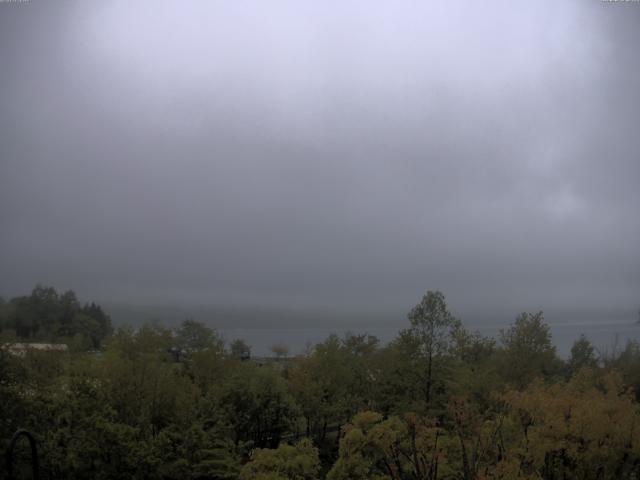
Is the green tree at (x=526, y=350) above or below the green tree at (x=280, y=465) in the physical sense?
above

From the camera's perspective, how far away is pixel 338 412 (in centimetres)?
3525

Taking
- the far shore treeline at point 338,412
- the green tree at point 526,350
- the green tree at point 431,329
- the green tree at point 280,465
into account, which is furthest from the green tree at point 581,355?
the green tree at point 280,465

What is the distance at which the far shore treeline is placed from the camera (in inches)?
794

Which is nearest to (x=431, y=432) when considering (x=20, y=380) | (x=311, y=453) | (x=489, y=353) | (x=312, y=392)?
(x=311, y=453)

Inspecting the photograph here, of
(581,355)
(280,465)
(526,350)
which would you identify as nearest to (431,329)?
(526,350)

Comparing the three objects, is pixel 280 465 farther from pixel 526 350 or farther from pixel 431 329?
pixel 526 350

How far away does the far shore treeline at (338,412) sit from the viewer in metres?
20.2

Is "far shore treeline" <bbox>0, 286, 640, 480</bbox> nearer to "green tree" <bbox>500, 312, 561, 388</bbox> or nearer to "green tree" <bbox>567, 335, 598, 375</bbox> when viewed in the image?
"green tree" <bbox>500, 312, 561, 388</bbox>

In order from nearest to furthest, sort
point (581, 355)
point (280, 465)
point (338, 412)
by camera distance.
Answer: point (280, 465) < point (338, 412) < point (581, 355)

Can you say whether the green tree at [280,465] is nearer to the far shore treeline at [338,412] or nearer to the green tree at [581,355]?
the far shore treeline at [338,412]

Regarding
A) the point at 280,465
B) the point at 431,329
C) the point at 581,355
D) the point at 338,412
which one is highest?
the point at 431,329

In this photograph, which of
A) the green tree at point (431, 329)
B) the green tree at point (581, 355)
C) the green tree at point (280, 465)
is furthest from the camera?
the green tree at point (581, 355)

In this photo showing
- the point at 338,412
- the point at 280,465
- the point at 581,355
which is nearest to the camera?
the point at 280,465

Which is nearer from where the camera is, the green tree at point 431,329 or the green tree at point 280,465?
the green tree at point 280,465
